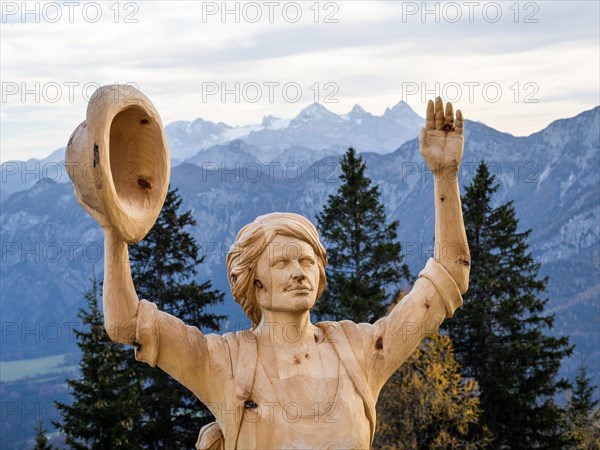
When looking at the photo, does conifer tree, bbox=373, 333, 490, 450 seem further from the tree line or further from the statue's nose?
the statue's nose

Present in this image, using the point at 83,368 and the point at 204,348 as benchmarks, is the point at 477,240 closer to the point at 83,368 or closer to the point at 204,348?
the point at 83,368

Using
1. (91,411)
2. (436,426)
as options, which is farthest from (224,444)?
(436,426)

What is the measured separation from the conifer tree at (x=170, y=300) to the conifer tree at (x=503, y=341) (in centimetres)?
873

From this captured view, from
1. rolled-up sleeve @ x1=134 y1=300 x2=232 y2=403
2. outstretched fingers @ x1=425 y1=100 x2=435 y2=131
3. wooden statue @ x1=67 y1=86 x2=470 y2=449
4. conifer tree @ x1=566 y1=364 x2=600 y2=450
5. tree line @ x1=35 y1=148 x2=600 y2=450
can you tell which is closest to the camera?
wooden statue @ x1=67 y1=86 x2=470 y2=449

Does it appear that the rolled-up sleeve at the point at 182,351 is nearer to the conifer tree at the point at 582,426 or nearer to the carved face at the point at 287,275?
the carved face at the point at 287,275

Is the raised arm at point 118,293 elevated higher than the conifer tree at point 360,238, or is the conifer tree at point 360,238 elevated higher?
the conifer tree at point 360,238

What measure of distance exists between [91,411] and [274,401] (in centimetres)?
2248

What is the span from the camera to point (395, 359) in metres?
9.38

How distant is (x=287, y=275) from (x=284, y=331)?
435 millimetres

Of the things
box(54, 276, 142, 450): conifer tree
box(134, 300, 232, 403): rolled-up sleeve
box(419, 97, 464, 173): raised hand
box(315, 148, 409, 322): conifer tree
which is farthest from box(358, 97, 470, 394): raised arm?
box(315, 148, 409, 322): conifer tree

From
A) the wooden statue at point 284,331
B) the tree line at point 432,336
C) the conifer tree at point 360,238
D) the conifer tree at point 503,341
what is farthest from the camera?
the conifer tree at point 360,238

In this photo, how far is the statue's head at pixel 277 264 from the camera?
29.5 feet

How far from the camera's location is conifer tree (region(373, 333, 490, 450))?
37094 millimetres

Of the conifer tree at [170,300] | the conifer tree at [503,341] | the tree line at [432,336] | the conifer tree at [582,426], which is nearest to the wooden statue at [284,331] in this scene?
the tree line at [432,336]
